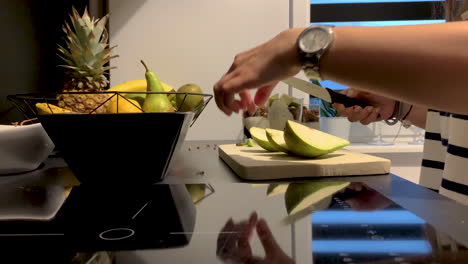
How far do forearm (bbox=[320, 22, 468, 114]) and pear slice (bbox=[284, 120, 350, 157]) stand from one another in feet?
0.53

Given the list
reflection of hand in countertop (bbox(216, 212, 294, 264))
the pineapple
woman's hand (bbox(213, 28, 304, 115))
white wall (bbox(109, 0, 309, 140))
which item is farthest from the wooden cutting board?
white wall (bbox(109, 0, 309, 140))

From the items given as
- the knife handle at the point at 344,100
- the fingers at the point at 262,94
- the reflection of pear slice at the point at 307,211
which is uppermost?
the fingers at the point at 262,94

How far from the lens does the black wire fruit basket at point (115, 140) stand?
1.64 feet

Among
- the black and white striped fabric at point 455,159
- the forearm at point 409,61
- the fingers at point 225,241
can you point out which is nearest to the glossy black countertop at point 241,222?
the fingers at point 225,241

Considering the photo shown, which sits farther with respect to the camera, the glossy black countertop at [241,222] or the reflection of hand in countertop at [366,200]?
the reflection of hand in countertop at [366,200]

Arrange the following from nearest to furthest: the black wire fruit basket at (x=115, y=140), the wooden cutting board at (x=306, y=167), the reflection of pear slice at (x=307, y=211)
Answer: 1. the reflection of pear slice at (x=307, y=211)
2. the black wire fruit basket at (x=115, y=140)
3. the wooden cutting board at (x=306, y=167)

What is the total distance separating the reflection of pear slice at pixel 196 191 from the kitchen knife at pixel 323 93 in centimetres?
24

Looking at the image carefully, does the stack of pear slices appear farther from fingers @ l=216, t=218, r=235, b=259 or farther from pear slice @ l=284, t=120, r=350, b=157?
fingers @ l=216, t=218, r=235, b=259

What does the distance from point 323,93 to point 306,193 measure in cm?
32

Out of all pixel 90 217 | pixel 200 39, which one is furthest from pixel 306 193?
pixel 200 39

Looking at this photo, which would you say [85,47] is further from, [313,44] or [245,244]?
[245,244]

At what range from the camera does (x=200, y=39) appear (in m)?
1.55

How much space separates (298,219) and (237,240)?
86mm

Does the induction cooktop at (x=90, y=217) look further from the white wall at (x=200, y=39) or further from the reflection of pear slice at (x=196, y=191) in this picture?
the white wall at (x=200, y=39)
